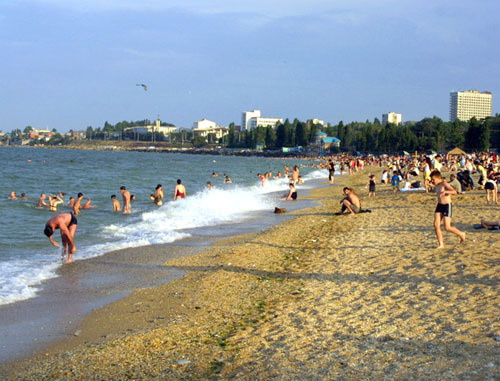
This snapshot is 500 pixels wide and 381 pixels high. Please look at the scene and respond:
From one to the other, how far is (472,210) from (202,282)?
379 inches

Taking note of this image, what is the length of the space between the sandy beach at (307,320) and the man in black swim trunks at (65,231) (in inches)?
83.2

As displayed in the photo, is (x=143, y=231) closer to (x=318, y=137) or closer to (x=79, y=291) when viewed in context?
(x=79, y=291)

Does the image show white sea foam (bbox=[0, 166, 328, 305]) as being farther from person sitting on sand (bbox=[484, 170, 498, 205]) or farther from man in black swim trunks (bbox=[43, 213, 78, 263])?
person sitting on sand (bbox=[484, 170, 498, 205])

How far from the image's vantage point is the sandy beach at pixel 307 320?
4547mm

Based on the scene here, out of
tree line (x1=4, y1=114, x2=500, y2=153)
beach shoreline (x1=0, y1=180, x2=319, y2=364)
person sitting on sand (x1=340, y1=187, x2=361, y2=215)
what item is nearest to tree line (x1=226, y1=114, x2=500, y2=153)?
tree line (x1=4, y1=114, x2=500, y2=153)

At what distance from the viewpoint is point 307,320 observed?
19.3ft

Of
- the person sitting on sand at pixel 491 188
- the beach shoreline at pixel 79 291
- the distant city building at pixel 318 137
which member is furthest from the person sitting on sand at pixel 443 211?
the distant city building at pixel 318 137

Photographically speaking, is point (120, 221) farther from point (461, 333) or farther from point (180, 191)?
point (461, 333)

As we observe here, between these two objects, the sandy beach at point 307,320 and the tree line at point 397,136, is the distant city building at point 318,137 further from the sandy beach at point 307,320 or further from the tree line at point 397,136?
the sandy beach at point 307,320

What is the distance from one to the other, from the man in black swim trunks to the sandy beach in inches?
83.2

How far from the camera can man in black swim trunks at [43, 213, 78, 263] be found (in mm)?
10195

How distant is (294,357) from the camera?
4742mm

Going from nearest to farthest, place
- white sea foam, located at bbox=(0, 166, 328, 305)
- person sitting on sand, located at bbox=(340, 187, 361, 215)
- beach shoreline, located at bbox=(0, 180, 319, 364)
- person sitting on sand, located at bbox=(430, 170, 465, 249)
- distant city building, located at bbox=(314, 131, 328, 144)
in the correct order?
beach shoreline, located at bbox=(0, 180, 319, 364)
white sea foam, located at bbox=(0, 166, 328, 305)
person sitting on sand, located at bbox=(430, 170, 465, 249)
person sitting on sand, located at bbox=(340, 187, 361, 215)
distant city building, located at bbox=(314, 131, 328, 144)

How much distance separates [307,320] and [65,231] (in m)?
6.07
